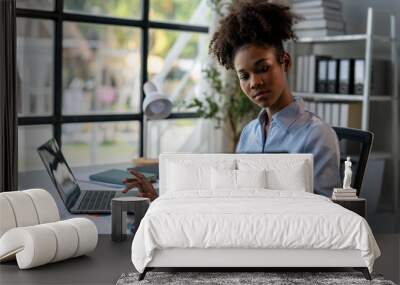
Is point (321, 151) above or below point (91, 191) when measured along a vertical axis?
above

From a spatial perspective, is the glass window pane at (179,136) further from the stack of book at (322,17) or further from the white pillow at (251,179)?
the white pillow at (251,179)

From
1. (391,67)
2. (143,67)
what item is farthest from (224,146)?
(391,67)

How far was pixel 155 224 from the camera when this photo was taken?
96.7 inches

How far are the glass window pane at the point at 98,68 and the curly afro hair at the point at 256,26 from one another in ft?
11.0

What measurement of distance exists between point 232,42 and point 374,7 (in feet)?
10.3

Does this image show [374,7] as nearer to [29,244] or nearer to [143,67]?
[143,67]

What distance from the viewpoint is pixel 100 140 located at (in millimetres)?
8367

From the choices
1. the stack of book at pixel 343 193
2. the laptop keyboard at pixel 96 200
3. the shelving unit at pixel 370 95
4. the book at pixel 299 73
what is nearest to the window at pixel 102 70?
the book at pixel 299 73

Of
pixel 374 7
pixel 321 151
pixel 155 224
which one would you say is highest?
pixel 374 7

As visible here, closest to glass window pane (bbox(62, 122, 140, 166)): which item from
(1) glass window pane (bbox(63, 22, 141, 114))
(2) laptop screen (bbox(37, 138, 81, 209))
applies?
(1) glass window pane (bbox(63, 22, 141, 114))

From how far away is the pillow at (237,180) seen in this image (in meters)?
2.93

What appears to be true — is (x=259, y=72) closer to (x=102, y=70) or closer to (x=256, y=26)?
(x=256, y=26)

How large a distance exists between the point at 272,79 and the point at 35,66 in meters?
2.65

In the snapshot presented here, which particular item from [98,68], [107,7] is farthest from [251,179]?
[98,68]
